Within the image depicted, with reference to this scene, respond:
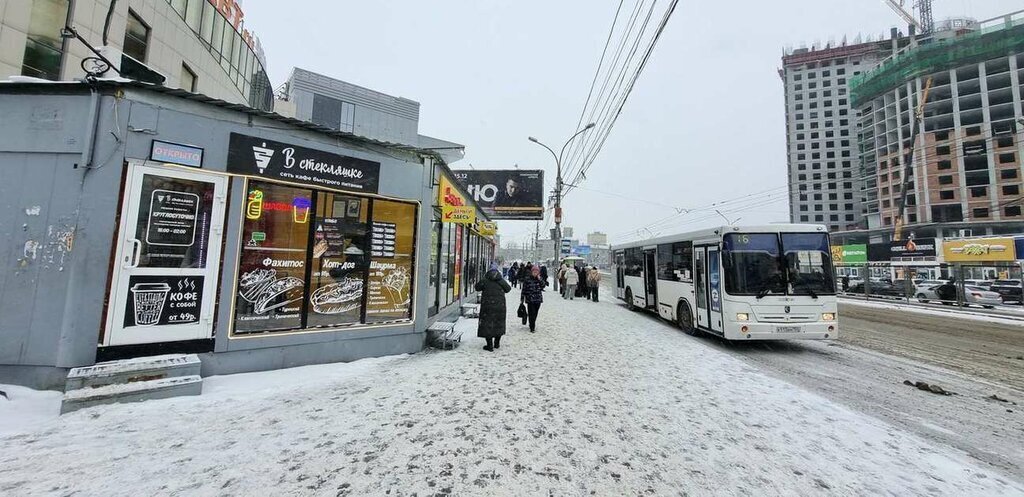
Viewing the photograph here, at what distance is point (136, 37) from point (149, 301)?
51.5 ft

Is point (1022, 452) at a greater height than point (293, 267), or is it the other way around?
point (293, 267)

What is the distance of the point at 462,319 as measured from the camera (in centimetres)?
1088

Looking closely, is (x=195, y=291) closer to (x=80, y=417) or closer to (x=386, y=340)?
(x=80, y=417)

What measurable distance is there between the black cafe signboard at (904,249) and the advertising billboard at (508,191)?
121ft

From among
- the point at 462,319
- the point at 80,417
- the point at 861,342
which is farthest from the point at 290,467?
the point at 861,342

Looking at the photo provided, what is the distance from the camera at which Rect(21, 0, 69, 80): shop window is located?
411 inches

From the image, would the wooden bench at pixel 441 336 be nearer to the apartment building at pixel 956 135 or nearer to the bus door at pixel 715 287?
the bus door at pixel 715 287

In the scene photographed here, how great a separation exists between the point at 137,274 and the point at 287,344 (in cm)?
192

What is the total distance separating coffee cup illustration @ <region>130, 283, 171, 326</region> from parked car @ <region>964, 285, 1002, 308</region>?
30768mm

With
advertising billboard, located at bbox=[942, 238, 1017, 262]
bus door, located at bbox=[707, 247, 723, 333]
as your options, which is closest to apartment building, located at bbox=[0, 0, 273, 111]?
bus door, located at bbox=[707, 247, 723, 333]

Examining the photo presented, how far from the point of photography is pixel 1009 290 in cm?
1777

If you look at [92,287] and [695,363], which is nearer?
[92,287]

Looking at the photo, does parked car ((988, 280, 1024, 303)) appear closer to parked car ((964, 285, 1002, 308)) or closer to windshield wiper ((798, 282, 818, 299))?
parked car ((964, 285, 1002, 308))

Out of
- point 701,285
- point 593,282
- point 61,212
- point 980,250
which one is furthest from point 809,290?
point 980,250
